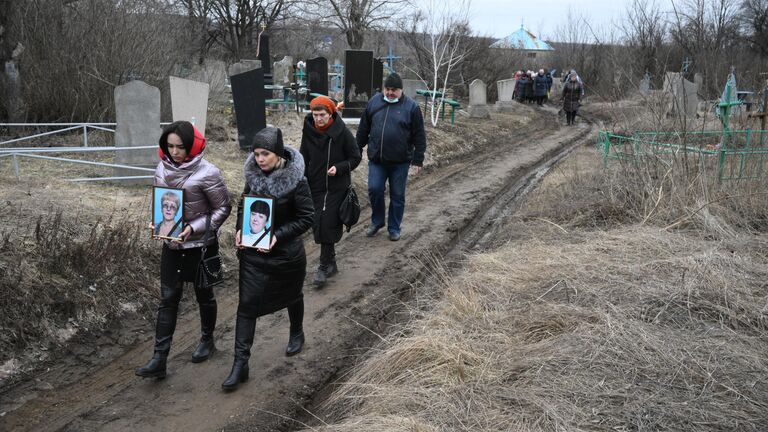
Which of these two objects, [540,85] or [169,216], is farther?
[540,85]

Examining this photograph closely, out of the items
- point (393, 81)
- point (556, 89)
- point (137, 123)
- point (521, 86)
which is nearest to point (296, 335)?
point (393, 81)

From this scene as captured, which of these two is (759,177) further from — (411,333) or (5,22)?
(5,22)

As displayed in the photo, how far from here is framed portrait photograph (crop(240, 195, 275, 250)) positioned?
403cm

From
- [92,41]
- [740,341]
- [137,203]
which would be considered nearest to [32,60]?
[92,41]

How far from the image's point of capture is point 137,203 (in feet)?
24.0

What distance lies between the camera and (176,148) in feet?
13.3

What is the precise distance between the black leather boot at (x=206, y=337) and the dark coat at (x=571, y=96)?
1978 cm

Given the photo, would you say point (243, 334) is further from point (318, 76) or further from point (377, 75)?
point (377, 75)

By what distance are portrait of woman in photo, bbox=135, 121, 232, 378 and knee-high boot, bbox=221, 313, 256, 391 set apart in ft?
1.19

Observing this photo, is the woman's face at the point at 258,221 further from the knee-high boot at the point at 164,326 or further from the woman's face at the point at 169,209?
the knee-high boot at the point at 164,326

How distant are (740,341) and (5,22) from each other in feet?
35.5

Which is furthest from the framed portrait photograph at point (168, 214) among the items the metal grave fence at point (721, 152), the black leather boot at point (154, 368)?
the metal grave fence at point (721, 152)

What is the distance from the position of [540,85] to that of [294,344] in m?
26.7

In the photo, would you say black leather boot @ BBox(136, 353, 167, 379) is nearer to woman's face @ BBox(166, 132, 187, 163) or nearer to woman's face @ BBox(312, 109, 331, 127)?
woman's face @ BBox(166, 132, 187, 163)
